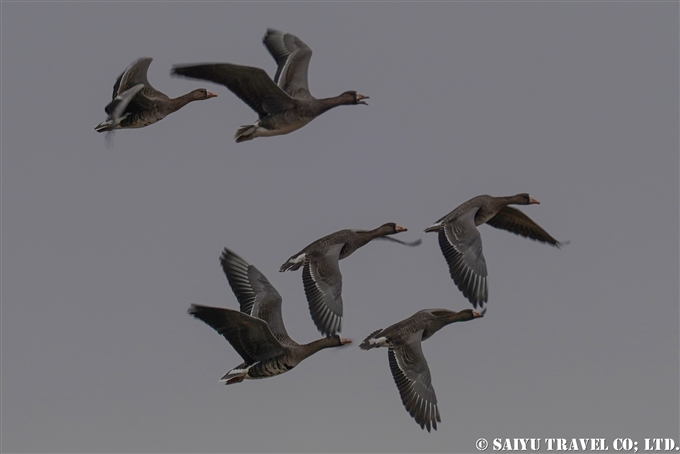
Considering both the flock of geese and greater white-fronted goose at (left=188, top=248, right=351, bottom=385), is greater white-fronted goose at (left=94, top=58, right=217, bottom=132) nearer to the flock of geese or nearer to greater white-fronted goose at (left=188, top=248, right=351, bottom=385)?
the flock of geese

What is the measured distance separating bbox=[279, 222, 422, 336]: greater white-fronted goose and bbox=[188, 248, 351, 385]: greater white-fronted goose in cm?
76

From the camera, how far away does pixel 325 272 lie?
27.4m

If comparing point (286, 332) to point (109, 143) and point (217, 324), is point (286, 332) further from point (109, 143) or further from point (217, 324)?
point (109, 143)

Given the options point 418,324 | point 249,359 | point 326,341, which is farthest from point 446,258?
point 249,359

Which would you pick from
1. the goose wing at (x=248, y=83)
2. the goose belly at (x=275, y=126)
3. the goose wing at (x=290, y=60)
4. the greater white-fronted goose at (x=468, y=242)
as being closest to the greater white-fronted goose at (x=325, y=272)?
the greater white-fronted goose at (x=468, y=242)

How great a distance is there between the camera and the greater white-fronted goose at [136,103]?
27047 mm

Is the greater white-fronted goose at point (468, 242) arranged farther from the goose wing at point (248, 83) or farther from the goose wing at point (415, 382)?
the goose wing at point (248, 83)

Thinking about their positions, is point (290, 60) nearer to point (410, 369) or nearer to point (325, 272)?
point (325, 272)

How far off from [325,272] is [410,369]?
286 cm

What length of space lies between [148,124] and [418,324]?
299 inches

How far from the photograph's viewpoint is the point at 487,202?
29.5 m

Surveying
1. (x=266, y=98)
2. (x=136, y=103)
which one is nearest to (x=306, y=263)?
(x=266, y=98)

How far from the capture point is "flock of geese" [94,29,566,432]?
84.1ft

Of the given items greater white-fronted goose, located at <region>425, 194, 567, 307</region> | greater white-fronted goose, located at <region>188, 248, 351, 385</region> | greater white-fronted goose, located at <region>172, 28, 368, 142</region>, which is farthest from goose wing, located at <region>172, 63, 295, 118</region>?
greater white-fronted goose, located at <region>425, 194, 567, 307</region>
